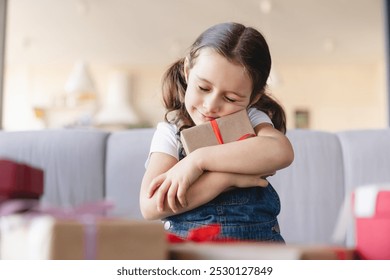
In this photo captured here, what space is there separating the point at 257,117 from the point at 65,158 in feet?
0.96

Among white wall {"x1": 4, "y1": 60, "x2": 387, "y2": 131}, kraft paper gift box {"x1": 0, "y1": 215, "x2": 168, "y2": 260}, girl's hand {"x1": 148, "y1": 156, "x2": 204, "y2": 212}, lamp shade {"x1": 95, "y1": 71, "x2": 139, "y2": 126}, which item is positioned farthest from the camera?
lamp shade {"x1": 95, "y1": 71, "x2": 139, "y2": 126}

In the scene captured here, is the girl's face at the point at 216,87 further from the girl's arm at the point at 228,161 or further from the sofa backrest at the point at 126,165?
the sofa backrest at the point at 126,165

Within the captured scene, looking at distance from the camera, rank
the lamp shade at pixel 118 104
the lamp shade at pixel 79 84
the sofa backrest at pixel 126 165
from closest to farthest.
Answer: the sofa backrest at pixel 126 165, the lamp shade at pixel 79 84, the lamp shade at pixel 118 104

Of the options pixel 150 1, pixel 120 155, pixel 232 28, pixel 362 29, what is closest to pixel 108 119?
pixel 150 1

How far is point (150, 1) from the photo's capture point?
8.52 ft

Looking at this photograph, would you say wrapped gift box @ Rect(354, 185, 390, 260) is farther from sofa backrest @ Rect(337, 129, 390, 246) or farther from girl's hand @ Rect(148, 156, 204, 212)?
sofa backrest @ Rect(337, 129, 390, 246)

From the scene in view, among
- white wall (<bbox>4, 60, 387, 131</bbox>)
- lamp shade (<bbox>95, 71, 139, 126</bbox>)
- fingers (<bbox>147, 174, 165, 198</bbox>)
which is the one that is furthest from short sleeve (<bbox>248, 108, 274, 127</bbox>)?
lamp shade (<bbox>95, 71, 139, 126</bbox>)

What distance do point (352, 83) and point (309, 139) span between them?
10.8 feet

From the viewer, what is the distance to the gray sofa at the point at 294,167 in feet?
2.31

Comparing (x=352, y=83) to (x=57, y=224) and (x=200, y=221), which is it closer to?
(x=200, y=221)

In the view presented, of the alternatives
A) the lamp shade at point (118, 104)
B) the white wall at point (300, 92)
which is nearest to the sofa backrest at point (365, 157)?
the white wall at point (300, 92)

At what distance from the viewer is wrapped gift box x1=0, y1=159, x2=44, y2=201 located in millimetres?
265

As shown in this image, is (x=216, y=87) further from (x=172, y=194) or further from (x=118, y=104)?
(x=118, y=104)

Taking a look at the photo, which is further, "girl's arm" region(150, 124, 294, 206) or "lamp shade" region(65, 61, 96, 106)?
"lamp shade" region(65, 61, 96, 106)
